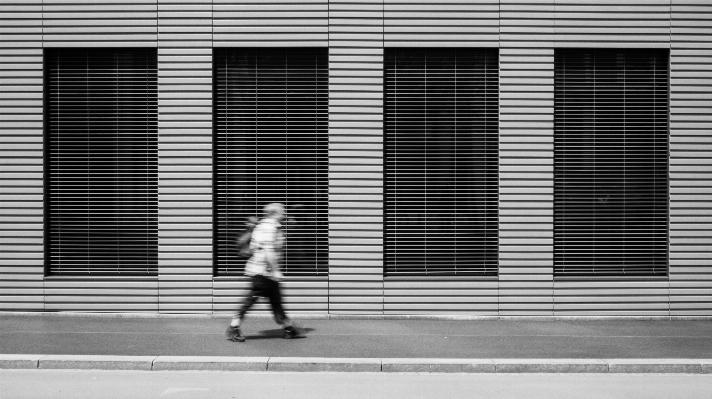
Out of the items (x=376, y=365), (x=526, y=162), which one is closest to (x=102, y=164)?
(x=376, y=365)

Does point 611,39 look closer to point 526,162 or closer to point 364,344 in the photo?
point 526,162

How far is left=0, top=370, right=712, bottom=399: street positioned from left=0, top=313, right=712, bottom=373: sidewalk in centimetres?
16

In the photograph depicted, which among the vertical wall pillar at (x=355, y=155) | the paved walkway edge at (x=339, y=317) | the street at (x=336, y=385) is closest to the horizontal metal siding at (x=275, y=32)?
the paved walkway edge at (x=339, y=317)

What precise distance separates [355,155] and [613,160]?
14.4ft

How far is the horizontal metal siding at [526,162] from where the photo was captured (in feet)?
41.0

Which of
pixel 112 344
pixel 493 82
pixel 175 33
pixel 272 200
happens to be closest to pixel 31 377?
pixel 112 344

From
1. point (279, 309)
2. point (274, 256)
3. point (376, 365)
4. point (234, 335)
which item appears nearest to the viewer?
point (376, 365)

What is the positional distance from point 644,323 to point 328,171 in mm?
5625

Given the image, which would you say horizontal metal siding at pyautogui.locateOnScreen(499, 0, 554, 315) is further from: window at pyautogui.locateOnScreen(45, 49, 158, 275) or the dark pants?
window at pyautogui.locateOnScreen(45, 49, 158, 275)

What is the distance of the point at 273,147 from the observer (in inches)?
504

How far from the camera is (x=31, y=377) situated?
340 inches

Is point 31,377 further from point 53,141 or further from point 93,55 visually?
point 93,55

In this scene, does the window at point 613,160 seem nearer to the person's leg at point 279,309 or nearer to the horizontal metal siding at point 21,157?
the person's leg at point 279,309

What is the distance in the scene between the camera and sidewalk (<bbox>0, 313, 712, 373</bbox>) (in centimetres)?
902
